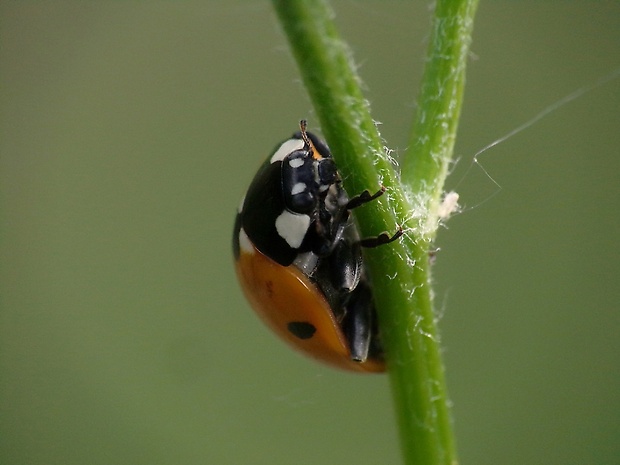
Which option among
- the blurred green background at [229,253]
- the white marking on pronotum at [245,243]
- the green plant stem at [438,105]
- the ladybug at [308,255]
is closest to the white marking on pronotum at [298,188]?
the ladybug at [308,255]

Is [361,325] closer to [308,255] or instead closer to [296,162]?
[308,255]

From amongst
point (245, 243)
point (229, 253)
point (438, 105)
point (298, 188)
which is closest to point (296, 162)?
point (298, 188)

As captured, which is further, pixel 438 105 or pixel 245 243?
pixel 245 243

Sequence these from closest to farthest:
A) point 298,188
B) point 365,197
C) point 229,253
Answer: point 365,197, point 298,188, point 229,253

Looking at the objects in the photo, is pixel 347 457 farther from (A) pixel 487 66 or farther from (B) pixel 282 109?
(A) pixel 487 66

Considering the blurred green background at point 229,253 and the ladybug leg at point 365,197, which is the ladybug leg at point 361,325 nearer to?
the ladybug leg at point 365,197

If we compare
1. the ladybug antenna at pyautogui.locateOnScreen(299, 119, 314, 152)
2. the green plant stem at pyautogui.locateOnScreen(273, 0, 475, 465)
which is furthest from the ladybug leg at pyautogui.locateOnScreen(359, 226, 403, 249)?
the ladybug antenna at pyautogui.locateOnScreen(299, 119, 314, 152)

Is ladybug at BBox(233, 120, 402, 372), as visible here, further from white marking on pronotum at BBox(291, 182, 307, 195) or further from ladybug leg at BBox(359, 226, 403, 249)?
ladybug leg at BBox(359, 226, 403, 249)
